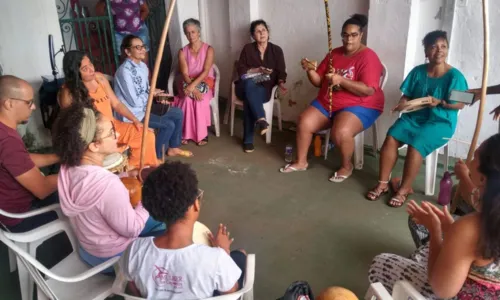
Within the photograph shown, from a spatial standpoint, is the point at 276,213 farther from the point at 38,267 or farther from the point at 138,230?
the point at 38,267

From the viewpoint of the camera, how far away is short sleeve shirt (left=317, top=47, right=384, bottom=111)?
3516 mm

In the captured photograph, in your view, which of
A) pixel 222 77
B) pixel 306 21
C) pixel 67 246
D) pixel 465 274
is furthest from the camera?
pixel 222 77

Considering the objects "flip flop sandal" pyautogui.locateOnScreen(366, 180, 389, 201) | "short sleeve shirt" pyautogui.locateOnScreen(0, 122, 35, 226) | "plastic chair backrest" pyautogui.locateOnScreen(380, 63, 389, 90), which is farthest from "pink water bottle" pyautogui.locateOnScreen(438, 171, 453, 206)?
"short sleeve shirt" pyautogui.locateOnScreen(0, 122, 35, 226)

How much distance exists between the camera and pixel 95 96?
3.15 metres

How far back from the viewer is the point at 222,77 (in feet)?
18.0

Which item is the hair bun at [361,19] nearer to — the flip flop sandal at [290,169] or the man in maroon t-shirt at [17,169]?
the flip flop sandal at [290,169]

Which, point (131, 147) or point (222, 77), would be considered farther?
point (222, 77)

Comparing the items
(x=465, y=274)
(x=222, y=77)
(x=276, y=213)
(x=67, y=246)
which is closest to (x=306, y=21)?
(x=222, y=77)

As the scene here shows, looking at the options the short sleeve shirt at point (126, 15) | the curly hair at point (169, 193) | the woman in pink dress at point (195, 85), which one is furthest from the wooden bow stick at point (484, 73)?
the short sleeve shirt at point (126, 15)

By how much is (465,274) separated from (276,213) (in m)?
1.84

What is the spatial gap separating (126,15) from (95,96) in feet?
7.10

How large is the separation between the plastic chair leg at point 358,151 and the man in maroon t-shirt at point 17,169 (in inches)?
97.4

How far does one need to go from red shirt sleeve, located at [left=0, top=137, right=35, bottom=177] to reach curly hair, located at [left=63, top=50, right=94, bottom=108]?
0.92 metres

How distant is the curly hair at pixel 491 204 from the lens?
129 centimetres
